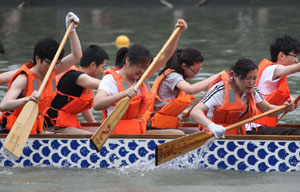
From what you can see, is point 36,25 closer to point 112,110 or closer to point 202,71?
point 202,71

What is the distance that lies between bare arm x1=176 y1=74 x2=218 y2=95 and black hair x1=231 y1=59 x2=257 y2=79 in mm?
435

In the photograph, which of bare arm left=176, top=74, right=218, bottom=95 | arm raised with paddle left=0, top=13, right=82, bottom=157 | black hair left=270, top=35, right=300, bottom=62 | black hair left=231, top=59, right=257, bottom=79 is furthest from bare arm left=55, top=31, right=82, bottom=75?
black hair left=270, top=35, right=300, bottom=62

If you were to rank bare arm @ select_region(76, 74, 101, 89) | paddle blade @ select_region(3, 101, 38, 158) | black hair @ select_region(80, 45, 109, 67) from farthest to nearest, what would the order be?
1. black hair @ select_region(80, 45, 109, 67)
2. bare arm @ select_region(76, 74, 101, 89)
3. paddle blade @ select_region(3, 101, 38, 158)

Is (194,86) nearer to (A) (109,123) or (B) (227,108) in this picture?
(B) (227,108)

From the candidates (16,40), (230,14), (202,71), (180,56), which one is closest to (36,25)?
(16,40)

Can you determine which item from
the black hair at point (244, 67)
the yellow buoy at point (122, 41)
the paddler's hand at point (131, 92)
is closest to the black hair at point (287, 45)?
the black hair at point (244, 67)

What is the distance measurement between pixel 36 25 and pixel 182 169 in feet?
43.3

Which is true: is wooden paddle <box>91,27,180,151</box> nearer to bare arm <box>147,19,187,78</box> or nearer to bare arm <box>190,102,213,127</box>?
bare arm <box>147,19,187,78</box>

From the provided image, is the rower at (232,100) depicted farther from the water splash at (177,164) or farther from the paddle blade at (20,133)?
the paddle blade at (20,133)

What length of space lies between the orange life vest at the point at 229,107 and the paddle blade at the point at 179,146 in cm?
32

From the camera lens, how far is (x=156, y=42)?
15.5 meters

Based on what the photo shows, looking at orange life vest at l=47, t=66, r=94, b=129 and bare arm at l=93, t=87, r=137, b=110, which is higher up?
bare arm at l=93, t=87, r=137, b=110

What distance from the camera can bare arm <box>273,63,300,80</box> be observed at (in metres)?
6.30

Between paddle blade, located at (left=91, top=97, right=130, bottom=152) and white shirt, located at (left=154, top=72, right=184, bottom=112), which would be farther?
white shirt, located at (left=154, top=72, right=184, bottom=112)
